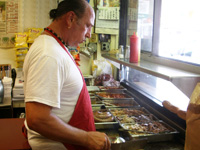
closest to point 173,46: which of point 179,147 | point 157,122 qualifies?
point 157,122

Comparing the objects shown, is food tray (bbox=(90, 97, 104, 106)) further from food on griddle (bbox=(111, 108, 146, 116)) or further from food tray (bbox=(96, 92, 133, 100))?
food on griddle (bbox=(111, 108, 146, 116))

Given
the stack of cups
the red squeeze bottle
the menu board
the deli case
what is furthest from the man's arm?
the menu board

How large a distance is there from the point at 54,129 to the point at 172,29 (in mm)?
1658

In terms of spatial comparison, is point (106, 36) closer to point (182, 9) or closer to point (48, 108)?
point (182, 9)

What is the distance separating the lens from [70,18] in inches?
49.9

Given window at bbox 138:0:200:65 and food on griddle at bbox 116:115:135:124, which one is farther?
food on griddle at bbox 116:115:135:124

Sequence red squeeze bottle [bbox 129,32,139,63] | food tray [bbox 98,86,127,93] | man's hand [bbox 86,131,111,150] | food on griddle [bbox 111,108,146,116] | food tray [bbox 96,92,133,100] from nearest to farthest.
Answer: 1. man's hand [bbox 86,131,111,150]
2. red squeeze bottle [bbox 129,32,139,63]
3. food on griddle [bbox 111,108,146,116]
4. food tray [bbox 96,92,133,100]
5. food tray [bbox 98,86,127,93]

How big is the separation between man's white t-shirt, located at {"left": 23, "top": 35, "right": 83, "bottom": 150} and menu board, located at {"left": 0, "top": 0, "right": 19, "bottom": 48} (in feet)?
9.09

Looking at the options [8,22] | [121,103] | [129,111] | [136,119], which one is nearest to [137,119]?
[136,119]

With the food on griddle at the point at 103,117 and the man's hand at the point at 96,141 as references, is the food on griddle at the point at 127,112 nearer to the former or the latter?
→ the food on griddle at the point at 103,117

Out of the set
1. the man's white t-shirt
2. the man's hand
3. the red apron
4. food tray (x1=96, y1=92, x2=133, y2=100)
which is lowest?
food tray (x1=96, y1=92, x2=133, y2=100)

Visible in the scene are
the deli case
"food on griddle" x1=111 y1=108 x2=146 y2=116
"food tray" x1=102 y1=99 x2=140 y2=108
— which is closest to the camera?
the deli case

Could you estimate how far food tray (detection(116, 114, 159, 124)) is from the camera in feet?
6.57

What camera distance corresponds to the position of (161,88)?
2461mm
